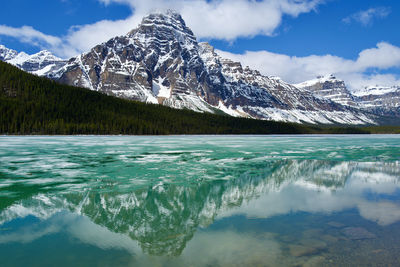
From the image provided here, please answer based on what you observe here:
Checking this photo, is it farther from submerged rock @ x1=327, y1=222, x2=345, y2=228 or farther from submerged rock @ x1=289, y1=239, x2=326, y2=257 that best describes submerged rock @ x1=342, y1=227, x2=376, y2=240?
submerged rock @ x1=289, y1=239, x2=326, y2=257

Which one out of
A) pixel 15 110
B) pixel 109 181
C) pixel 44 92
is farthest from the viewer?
pixel 44 92

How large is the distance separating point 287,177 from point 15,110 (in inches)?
6311

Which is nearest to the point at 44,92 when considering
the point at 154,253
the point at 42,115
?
the point at 42,115

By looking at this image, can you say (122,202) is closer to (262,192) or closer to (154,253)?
(154,253)

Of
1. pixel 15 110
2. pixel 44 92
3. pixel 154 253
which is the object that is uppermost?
pixel 44 92

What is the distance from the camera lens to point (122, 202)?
1669cm

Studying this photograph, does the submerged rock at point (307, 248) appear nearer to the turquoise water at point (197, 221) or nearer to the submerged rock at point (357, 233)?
the turquoise water at point (197, 221)

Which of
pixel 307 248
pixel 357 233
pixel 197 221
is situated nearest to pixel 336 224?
pixel 357 233

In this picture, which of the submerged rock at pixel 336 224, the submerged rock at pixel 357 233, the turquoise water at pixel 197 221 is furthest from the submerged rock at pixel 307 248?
the submerged rock at pixel 336 224

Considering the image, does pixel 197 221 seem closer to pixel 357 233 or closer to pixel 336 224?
pixel 336 224

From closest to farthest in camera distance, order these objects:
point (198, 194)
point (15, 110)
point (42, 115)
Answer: point (198, 194)
point (15, 110)
point (42, 115)

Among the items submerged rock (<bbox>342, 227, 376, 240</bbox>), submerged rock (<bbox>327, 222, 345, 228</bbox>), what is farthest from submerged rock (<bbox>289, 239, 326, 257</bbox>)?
submerged rock (<bbox>327, 222, 345, 228</bbox>)

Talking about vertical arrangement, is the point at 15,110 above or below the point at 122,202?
above

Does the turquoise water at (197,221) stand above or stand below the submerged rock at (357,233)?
below
